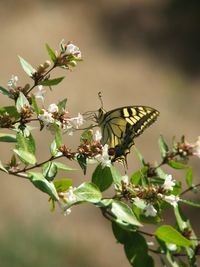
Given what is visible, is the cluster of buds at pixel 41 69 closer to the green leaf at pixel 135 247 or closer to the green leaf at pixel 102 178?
the green leaf at pixel 102 178

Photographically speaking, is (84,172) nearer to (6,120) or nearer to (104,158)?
(104,158)

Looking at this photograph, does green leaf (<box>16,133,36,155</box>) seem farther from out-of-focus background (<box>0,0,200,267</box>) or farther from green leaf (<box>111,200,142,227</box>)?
out-of-focus background (<box>0,0,200,267</box>)

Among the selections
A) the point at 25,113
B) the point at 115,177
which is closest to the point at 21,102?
the point at 25,113

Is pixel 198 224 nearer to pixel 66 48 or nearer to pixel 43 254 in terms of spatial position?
pixel 43 254

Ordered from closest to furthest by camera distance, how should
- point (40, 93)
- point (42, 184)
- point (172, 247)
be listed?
point (42, 184) → point (40, 93) → point (172, 247)

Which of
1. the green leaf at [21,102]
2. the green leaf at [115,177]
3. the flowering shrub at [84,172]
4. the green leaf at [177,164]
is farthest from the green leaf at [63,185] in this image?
the green leaf at [177,164]

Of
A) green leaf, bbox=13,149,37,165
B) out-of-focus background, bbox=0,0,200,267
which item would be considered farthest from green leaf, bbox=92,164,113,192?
out-of-focus background, bbox=0,0,200,267
